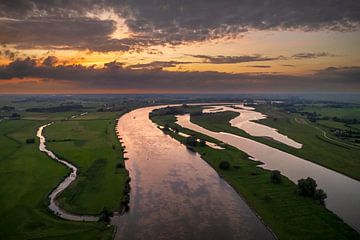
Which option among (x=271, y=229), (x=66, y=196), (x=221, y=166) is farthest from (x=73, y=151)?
(x=271, y=229)

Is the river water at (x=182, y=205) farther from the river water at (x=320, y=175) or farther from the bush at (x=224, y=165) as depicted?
the river water at (x=320, y=175)

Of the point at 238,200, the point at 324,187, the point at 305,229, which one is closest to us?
the point at 305,229

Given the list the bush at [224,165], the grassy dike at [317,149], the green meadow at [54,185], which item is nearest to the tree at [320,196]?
A: the grassy dike at [317,149]

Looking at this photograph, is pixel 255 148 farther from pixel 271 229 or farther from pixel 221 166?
pixel 271 229

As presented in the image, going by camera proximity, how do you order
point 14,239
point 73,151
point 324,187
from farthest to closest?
point 73,151 < point 324,187 < point 14,239

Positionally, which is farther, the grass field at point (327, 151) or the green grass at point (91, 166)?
the grass field at point (327, 151)

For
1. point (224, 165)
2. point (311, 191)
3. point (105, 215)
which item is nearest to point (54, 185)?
point (105, 215)

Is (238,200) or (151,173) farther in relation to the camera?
(151,173)
